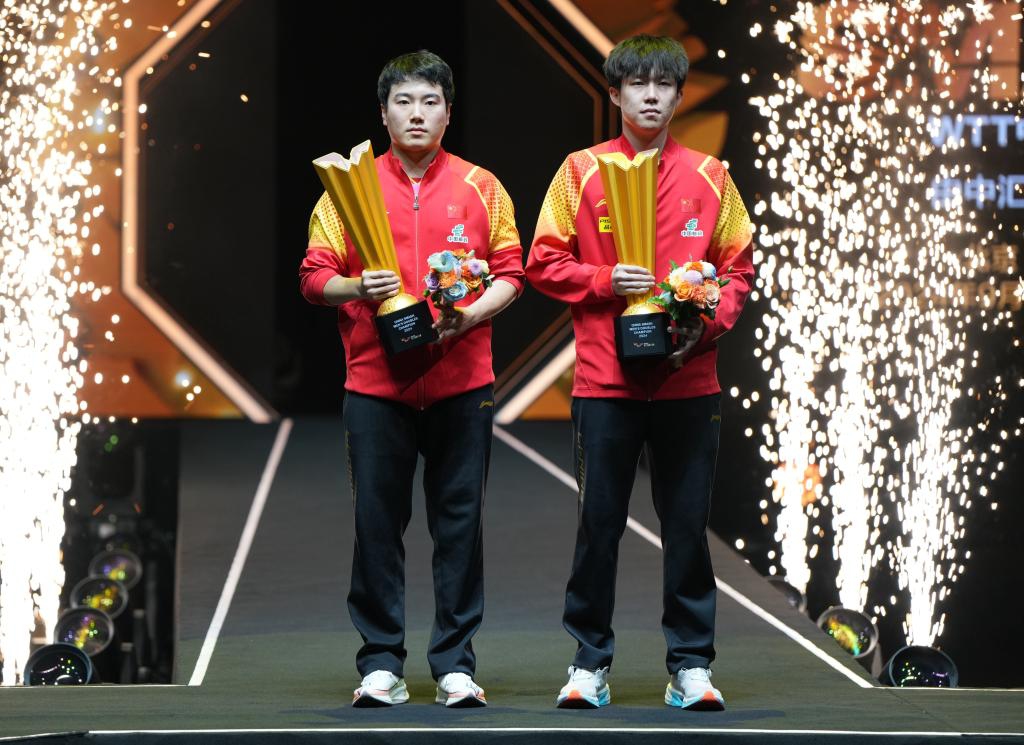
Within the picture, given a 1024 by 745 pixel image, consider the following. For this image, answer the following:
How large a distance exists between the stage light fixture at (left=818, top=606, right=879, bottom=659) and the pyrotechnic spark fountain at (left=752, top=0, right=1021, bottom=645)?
1900mm

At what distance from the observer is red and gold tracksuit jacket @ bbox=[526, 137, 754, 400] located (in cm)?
307

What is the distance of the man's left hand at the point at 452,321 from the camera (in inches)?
119

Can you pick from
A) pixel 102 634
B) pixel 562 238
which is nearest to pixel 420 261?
pixel 562 238

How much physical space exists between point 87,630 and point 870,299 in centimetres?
388

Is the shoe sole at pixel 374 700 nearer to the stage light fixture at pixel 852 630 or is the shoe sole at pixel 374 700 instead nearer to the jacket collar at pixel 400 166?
A: the jacket collar at pixel 400 166

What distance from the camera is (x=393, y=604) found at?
3.12 metres

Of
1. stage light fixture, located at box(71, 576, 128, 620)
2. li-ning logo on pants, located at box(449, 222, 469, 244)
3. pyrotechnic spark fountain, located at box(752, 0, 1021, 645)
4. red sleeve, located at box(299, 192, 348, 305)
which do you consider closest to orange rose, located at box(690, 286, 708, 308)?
li-ning logo on pants, located at box(449, 222, 469, 244)

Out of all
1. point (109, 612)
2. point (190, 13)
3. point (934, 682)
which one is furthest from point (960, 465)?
point (190, 13)

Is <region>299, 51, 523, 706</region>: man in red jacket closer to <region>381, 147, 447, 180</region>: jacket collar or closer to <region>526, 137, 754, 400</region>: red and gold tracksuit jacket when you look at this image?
<region>381, 147, 447, 180</region>: jacket collar

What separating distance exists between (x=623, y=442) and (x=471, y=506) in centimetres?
32

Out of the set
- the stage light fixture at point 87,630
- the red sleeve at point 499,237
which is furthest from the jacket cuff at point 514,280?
the stage light fixture at point 87,630

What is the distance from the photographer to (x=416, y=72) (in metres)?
3.07

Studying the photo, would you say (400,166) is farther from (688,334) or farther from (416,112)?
(688,334)

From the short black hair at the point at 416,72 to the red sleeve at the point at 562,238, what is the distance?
0.92 ft
